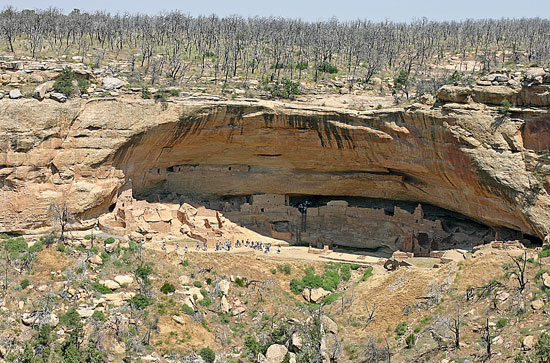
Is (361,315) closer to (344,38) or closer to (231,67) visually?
(231,67)

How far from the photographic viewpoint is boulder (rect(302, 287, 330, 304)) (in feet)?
101

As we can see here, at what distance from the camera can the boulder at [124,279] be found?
95.0ft

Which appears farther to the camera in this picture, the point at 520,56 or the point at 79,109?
the point at 520,56

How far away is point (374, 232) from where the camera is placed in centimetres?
3909

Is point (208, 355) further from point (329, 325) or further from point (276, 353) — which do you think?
point (329, 325)

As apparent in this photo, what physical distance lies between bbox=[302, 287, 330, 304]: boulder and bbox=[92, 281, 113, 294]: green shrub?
8458 mm

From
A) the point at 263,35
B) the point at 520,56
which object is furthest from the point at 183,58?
the point at 520,56

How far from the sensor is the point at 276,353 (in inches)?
1028

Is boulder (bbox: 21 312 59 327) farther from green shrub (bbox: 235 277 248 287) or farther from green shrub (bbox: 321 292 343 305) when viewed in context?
green shrub (bbox: 321 292 343 305)

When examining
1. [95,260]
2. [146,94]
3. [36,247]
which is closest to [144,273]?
[95,260]

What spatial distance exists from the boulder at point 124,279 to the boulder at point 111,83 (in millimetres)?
10785

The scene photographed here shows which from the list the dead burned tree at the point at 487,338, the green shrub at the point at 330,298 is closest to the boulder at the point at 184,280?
the green shrub at the point at 330,298

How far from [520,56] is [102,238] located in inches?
1263

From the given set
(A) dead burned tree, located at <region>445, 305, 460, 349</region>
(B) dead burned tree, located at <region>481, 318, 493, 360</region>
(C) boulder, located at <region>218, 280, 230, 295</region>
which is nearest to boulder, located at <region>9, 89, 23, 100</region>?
(C) boulder, located at <region>218, 280, 230, 295</region>
